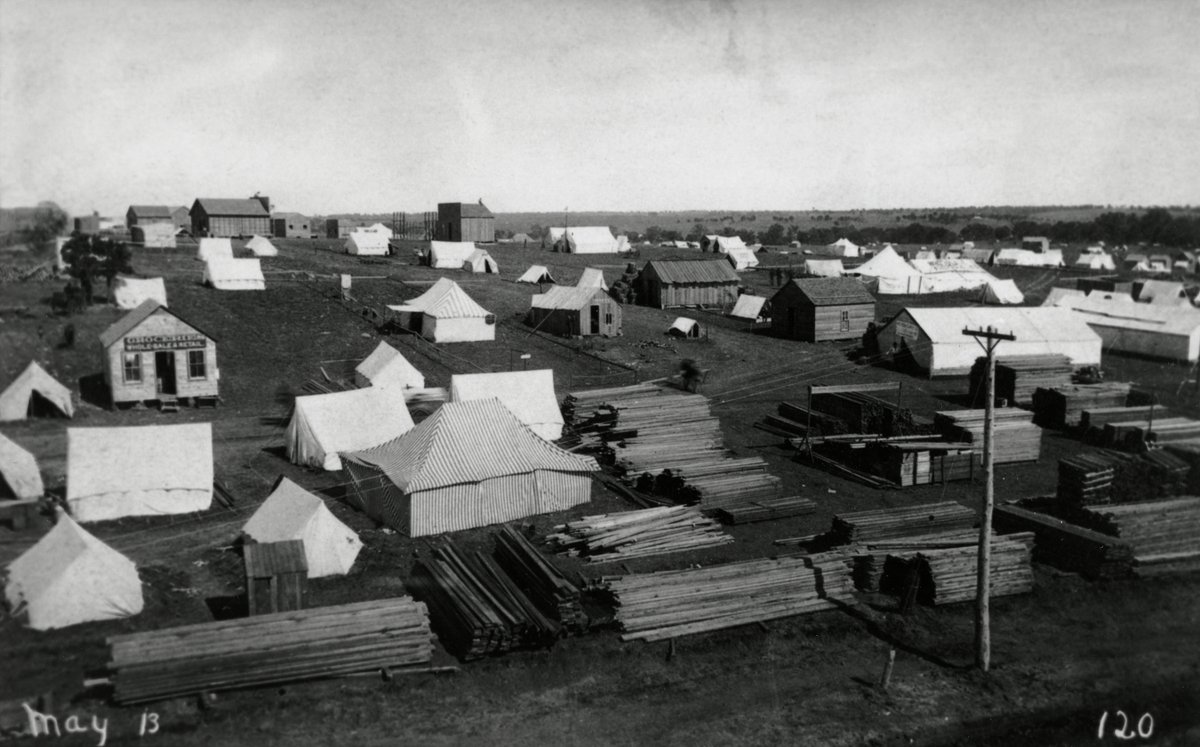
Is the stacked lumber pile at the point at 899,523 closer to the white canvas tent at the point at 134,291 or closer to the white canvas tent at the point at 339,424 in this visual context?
the white canvas tent at the point at 339,424

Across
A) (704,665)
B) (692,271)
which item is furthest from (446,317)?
(704,665)

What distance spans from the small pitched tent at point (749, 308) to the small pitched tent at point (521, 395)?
27732 millimetres

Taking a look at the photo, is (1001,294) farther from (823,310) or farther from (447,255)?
(447,255)

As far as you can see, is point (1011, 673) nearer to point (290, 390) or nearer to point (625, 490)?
point (625, 490)

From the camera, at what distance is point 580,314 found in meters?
50.0

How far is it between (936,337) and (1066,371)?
6.61m

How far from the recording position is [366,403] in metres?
30.2

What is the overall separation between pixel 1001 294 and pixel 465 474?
55530mm

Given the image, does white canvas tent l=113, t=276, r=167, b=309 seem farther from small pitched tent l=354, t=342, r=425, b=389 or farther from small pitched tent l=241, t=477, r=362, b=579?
small pitched tent l=241, t=477, r=362, b=579

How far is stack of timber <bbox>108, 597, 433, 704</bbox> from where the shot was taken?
1508 cm

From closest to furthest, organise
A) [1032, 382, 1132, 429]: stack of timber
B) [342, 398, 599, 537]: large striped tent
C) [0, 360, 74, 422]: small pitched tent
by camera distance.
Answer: [342, 398, 599, 537]: large striped tent, [0, 360, 74, 422]: small pitched tent, [1032, 382, 1132, 429]: stack of timber

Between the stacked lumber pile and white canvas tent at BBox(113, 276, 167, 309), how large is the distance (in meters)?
36.3

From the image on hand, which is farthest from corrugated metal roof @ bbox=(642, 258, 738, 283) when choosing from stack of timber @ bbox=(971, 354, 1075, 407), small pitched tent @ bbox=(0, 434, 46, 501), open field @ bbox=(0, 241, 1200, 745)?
small pitched tent @ bbox=(0, 434, 46, 501)

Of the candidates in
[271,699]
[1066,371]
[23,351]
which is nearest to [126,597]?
[271,699]
